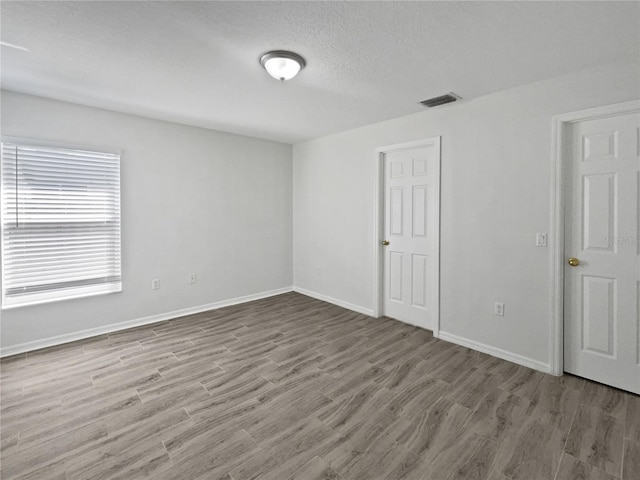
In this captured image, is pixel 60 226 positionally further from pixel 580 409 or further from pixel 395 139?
pixel 580 409

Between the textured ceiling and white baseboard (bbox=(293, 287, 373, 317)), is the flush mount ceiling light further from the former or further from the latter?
white baseboard (bbox=(293, 287, 373, 317))

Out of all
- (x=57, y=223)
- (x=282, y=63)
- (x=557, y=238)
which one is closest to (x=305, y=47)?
(x=282, y=63)

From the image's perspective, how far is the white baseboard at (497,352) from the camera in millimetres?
2765

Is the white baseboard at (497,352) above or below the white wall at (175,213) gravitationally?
below

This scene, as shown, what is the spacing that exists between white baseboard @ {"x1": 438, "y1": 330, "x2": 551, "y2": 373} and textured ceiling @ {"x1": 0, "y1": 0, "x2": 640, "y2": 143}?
242cm

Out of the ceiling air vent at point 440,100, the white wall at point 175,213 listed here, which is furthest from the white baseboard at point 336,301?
the ceiling air vent at point 440,100

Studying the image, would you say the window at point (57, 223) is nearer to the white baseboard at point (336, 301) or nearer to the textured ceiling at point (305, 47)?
the textured ceiling at point (305, 47)

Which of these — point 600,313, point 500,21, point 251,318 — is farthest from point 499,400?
point 251,318

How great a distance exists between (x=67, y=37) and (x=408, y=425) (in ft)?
11.0

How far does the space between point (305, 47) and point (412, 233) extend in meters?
2.40

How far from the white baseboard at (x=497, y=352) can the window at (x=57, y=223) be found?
3775mm

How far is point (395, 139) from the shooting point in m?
3.81

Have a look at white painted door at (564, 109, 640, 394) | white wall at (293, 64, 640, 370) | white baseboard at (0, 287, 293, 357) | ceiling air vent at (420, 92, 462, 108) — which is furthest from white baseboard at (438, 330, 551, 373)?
white baseboard at (0, 287, 293, 357)

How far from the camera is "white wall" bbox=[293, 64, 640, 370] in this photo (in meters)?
2.67
